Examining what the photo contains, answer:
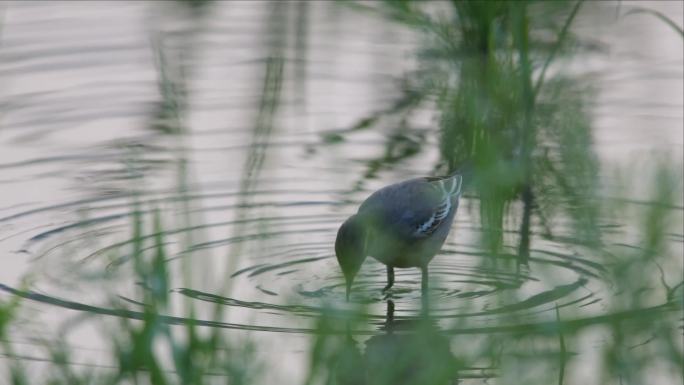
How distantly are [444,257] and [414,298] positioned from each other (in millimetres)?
746

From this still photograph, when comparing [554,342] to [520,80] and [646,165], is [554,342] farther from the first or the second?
[520,80]

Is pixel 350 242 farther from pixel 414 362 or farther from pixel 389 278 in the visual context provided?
pixel 414 362

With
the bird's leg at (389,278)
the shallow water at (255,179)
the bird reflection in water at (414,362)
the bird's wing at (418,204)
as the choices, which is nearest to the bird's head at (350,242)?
the shallow water at (255,179)

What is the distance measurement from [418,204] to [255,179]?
4.52m

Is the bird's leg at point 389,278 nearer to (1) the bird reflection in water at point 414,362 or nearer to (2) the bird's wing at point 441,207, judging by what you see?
(2) the bird's wing at point 441,207

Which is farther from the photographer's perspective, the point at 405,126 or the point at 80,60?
the point at 80,60

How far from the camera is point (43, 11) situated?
1119 centimetres

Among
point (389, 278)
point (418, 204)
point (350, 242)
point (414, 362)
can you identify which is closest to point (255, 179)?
point (414, 362)

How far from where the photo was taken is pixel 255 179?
2.81 metres

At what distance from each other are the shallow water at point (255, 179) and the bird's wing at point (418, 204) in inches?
7.2

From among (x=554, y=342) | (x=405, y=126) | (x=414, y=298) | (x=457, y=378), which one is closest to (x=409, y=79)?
(x=405, y=126)

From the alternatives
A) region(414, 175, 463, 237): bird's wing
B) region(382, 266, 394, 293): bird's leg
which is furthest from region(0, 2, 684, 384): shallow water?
region(414, 175, 463, 237): bird's wing

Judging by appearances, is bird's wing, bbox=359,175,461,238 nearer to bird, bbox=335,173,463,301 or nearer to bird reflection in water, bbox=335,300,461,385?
bird, bbox=335,173,463,301

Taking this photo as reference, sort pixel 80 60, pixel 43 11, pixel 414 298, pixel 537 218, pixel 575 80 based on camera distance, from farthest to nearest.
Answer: pixel 43 11 → pixel 80 60 → pixel 575 80 → pixel 537 218 → pixel 414 298
